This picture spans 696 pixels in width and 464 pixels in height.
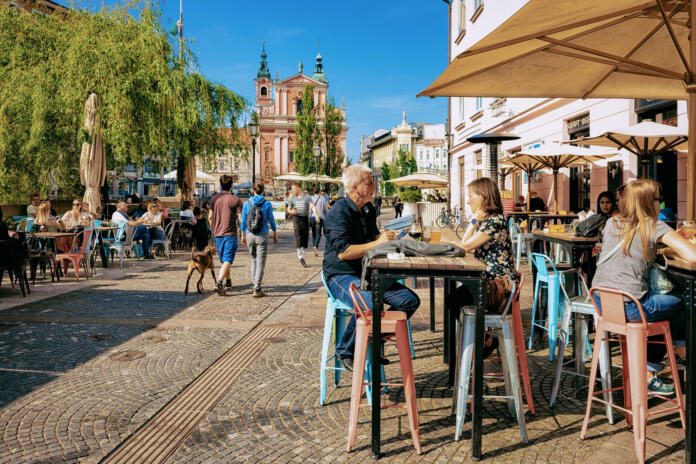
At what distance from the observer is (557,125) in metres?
15.5

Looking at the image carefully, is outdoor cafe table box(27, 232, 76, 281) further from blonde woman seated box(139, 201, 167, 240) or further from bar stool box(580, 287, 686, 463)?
bar stool box(580, 287, 686, 463)

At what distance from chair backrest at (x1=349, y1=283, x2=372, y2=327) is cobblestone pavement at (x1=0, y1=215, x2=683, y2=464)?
2.48ft

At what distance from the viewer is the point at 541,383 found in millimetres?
4379

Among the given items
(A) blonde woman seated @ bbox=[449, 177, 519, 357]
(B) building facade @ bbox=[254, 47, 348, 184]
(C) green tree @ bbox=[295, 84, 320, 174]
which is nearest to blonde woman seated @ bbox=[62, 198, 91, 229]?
(A) blonde woman seated @ bbox=[449, 177, 519, 357]

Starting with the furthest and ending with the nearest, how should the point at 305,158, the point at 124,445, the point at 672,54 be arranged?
the point at 305,158 < the point at 672,54 < the point at 124,445

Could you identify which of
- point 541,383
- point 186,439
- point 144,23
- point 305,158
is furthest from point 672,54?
point 305,158

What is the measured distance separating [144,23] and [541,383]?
16.3m

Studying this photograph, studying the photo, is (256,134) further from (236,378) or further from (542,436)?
(542,436)

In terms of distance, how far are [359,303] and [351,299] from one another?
0.09 m

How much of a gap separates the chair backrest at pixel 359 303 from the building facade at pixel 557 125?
854 centimetres

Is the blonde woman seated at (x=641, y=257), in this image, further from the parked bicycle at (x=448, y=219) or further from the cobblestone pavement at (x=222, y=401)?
the parked bicycle at (x=448, y=219)

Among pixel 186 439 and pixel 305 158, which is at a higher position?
pixel 305 158

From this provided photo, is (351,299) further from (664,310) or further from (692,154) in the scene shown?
(692,154)

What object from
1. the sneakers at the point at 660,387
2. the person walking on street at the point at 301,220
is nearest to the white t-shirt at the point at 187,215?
the person walking on street at the point at 301,220
